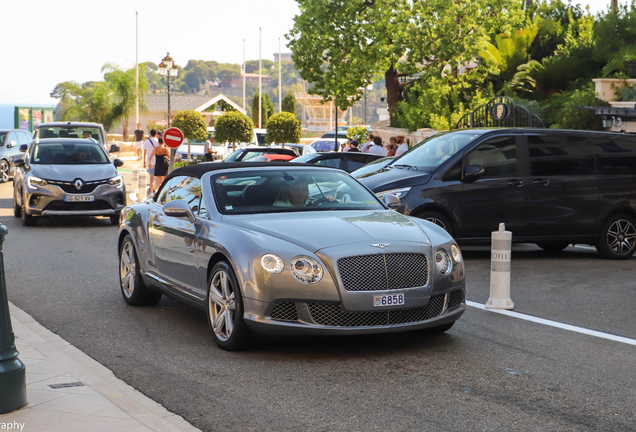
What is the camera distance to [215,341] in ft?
22.8

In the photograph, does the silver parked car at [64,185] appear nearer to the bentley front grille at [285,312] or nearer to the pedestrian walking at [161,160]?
the pedestrian walking at [161,160]

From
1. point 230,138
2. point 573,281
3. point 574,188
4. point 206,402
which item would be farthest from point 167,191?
point 230,138

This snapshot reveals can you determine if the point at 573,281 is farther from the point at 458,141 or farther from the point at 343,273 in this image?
the point at 343,273

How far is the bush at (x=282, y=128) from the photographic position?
42781 millimetres

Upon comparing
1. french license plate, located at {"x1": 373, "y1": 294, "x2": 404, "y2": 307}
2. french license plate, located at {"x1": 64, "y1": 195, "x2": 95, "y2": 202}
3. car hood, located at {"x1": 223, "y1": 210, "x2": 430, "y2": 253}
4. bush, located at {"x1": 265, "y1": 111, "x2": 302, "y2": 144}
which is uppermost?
bush, located at {"x1": 265, "y1": 111, "x2": 302, "y2": 144}

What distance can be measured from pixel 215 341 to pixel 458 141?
6.77 metres

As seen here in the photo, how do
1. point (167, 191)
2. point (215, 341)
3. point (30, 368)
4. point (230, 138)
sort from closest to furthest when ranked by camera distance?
point (30, 368) → point (215, 341) → point (167, 191) → point (230, 138)

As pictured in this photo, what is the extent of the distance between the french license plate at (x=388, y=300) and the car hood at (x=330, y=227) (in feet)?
1.45

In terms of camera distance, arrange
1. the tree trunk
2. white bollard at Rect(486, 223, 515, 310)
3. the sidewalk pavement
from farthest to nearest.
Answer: the tree trunk < white bollard at Rect(486, 223, 515, 310) < the sidewalk pavement

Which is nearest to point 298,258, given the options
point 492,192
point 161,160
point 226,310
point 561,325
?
point 226,310

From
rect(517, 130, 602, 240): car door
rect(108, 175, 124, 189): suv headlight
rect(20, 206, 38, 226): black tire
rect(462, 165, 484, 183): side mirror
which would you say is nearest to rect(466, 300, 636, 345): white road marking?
rect(462, 165, 484, 183): side mirror

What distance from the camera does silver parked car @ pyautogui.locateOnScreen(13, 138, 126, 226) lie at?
54.1 ft

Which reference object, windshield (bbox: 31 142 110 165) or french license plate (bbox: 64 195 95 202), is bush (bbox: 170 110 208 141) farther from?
french license plate (bbox: 64 195 95 202)

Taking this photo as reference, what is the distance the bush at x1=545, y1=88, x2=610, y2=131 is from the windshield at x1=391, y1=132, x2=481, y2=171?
952 centimetres
